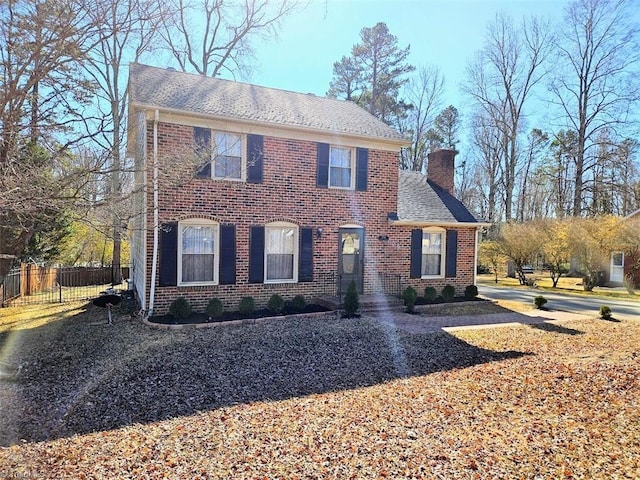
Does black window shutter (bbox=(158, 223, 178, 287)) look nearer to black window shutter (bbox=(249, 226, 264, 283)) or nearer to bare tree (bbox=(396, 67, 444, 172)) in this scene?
black window shutter (bbox=(249, 226, 264, 283))

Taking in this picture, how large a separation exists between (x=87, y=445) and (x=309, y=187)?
8624 mm

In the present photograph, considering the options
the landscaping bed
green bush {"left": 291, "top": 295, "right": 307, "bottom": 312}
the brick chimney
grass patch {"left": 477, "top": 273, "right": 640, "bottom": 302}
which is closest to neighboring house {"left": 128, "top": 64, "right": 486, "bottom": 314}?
the landscaping bed

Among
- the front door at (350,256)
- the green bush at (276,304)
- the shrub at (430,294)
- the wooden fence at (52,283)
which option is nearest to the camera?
the green bush at (276,304)

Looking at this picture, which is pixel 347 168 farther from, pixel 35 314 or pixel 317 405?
pixel 35 314

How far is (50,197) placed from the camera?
5.34m

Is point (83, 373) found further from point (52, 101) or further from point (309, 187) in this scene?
point (309, 187)

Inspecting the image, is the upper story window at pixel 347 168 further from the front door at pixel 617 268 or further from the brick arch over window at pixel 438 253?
the front door at pixel 617 268

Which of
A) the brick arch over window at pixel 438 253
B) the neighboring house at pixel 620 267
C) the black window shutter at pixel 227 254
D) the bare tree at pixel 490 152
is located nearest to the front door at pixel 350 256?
the brick arch over window at pixel 438 253

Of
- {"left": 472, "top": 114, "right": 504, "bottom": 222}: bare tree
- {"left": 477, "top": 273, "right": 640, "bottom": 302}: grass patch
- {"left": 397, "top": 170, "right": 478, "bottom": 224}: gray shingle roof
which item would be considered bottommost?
{"left": 477, "top": 273, "right": 640, "bottom": 302}: grass patch

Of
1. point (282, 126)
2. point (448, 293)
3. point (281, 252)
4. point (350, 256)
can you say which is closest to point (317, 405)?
point (281, 252)

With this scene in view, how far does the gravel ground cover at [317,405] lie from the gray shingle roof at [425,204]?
5258mm

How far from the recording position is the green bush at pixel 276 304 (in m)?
10.5

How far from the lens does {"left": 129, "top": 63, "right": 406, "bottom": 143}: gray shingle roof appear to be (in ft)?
34.1

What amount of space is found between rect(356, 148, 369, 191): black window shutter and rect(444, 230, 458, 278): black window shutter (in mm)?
3629
